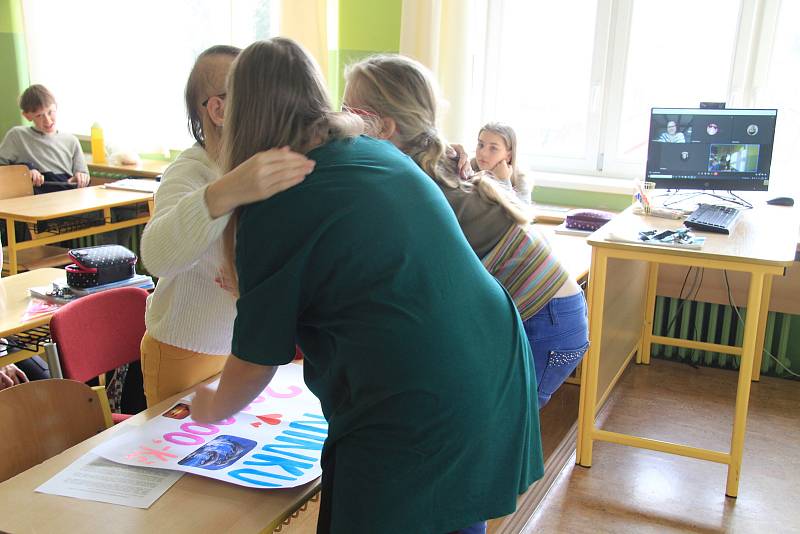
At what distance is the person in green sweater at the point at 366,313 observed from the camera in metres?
0.94

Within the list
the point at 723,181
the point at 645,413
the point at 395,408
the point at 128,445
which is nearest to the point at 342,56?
the point at 723,181

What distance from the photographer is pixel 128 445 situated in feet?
4.33

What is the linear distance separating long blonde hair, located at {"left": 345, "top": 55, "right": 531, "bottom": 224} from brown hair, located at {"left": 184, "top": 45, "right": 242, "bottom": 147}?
0.86 feet

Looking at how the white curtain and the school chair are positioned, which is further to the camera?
the school chair

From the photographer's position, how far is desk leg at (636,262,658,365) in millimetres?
3682

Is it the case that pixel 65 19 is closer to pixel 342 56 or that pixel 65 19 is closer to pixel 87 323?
pixel 342 56

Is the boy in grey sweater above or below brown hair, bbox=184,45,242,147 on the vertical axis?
below

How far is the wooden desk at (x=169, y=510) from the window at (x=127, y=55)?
154 inches

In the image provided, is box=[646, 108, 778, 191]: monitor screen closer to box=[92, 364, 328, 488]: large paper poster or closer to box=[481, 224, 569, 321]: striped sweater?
box=[481, 224, 569, 321]: striped sweater

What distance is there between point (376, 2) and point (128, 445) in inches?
134

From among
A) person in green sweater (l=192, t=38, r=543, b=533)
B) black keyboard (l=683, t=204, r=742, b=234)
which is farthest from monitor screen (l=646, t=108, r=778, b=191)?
person in green sweater (l=192, t=38, r=543, b=533)

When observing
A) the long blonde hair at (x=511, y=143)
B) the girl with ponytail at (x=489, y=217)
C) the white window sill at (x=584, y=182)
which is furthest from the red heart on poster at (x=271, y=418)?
the white window sill at (x=584, y=182)

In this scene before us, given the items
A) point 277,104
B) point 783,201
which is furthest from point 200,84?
point 783,201

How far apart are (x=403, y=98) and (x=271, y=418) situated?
25.4 inches
